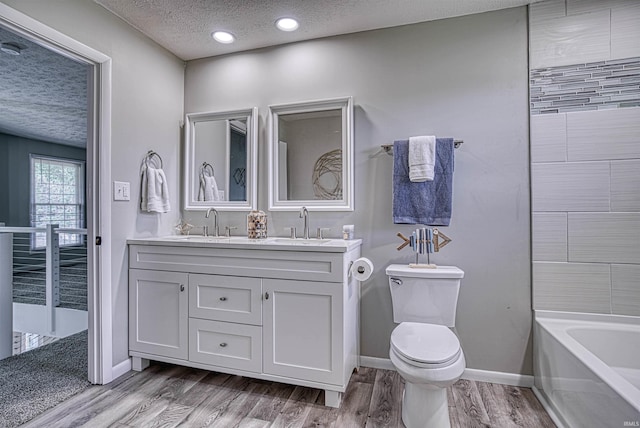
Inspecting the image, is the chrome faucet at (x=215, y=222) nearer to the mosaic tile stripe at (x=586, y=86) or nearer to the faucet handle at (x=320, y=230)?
the faucet handle at (x=320, y=230)

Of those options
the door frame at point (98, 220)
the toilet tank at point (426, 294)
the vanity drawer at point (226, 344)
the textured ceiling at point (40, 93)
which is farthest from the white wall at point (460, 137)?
the textured ceiling at point (40, 93)

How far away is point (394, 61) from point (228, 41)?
122 centimetres

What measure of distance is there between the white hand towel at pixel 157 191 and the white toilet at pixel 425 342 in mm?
1650

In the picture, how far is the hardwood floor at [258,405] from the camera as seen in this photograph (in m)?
1.58

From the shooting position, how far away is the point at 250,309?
6.01ft

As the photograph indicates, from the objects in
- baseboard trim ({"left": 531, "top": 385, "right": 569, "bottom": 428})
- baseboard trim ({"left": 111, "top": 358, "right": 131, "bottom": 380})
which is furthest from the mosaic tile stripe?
baseboard trim ({"left": 111, "top": 358, "right": 131, "bottom": 380})

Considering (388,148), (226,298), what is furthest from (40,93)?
(388,148)

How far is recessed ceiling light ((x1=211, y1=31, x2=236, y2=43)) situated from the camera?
2.22 metres

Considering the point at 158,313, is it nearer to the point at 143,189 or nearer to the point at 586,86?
the point at 143,189

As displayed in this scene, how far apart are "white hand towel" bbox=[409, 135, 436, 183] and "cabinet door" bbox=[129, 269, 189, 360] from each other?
1.57 m

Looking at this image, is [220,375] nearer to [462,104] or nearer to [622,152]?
[462,104]

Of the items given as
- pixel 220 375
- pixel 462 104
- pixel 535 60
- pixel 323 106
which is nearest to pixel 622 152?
pixel 535 60

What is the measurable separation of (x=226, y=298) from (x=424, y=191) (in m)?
1.37

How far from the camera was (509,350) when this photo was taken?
6.35 feet
